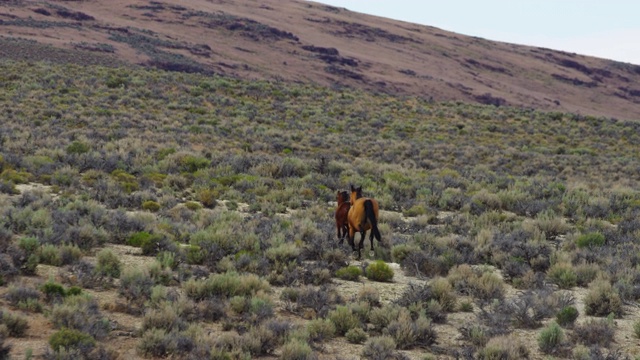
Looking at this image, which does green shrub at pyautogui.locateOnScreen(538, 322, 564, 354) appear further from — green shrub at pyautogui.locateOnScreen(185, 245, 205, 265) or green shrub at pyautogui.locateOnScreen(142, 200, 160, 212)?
green shrub at pyautogui.locateOnScreen(142, 200, 160, 212)

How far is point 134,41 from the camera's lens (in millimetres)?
67312

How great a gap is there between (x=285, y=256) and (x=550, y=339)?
16.1 ft

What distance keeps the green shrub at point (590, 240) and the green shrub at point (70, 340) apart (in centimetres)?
1135

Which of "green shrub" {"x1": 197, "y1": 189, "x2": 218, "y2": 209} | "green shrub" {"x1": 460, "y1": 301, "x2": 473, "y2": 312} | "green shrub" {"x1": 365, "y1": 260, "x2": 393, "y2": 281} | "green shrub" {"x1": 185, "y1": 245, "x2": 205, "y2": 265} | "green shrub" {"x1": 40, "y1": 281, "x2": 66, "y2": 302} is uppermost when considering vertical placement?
"green shrub" {"x1": 460, "y1": 301, "x2": 473, "y2": 312}

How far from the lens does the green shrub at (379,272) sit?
10.5m

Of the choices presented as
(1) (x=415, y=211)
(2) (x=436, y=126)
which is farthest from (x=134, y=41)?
(1) (x=415, y=211)

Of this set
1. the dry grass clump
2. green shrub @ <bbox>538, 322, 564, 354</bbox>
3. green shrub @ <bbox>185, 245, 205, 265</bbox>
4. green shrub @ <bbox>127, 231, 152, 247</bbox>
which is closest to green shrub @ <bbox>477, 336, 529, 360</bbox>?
green shrub @ <bbox>538, 322, 564, 354</bbox>

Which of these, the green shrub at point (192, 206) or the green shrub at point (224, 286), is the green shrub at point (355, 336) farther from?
the green shrub at point (192, 206)

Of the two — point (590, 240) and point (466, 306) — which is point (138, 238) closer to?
point (466, 306)

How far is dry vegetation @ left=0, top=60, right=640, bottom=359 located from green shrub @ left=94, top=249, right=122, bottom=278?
2cm

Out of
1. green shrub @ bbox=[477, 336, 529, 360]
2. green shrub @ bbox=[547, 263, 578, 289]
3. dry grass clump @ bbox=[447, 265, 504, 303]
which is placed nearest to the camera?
green shrub @ bbox=[477, 336, 529, 360]

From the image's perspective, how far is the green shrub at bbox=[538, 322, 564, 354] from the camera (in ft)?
24.6

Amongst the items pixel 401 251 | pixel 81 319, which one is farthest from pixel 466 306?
pixel 81 319

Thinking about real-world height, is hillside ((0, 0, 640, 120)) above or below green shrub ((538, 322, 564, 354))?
above
